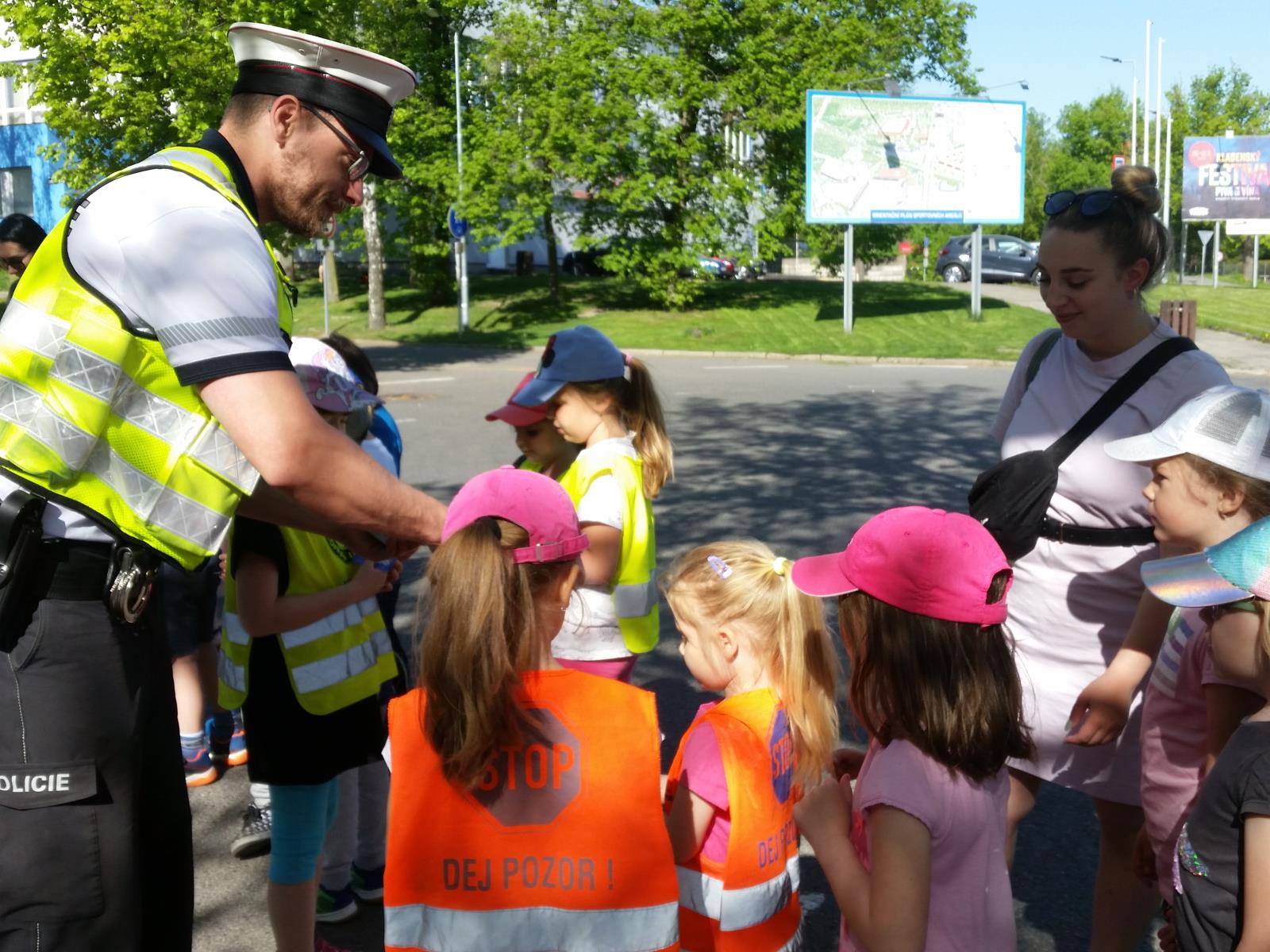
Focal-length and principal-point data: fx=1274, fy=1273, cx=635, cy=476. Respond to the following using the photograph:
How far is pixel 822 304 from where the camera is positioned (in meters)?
27.1

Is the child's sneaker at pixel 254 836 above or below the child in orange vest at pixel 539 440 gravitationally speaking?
below

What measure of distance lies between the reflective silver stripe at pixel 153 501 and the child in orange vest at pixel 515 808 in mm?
438

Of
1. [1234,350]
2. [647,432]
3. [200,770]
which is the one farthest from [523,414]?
[1234,350]

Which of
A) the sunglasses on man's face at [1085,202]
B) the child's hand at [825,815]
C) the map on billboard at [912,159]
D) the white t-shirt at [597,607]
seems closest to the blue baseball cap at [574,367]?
the white t-shirt at [597,607]

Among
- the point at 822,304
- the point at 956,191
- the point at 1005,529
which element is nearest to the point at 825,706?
the point at 1005,529

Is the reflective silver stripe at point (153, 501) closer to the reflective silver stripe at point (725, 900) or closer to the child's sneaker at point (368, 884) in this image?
the reflective silver stripe at point (725, 900)

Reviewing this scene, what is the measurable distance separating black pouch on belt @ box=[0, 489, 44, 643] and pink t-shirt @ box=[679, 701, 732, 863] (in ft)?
4.01

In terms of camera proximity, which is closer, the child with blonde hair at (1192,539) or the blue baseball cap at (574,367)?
the child with blonde hair at (1192,539)

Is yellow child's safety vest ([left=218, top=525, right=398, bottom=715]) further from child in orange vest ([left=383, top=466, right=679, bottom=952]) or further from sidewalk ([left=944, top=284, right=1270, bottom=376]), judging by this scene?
sidewalk ([left=944, top=284, right=1270, bottom=376])

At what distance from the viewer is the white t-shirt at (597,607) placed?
330 centimetres

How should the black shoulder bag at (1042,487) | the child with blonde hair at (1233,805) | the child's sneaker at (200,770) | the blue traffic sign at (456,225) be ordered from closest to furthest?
the child with blonde hair at (1233,805) → the black shoulder bag at (1042,487) → the child's sneaker at (200,770) → the blue traffic sign at (456,225)

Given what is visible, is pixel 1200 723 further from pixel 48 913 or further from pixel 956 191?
pixel 956 191

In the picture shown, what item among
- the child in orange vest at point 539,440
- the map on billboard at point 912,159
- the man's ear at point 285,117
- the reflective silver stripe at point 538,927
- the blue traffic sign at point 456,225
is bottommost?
the reflective silver stripe at point 538,927

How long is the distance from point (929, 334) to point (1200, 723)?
64.6 feet
